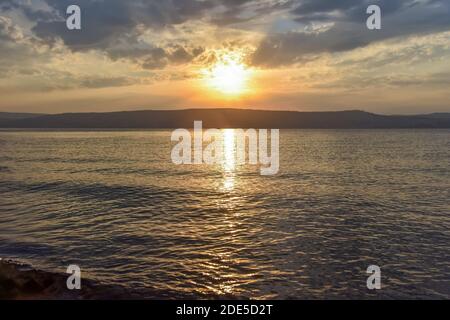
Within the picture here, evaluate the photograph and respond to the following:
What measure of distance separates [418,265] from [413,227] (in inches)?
278

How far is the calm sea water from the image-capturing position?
15742mm

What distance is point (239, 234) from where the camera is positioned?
22453mm

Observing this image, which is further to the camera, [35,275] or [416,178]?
[416,178]

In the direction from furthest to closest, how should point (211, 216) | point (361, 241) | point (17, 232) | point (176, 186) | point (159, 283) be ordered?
1. point (176, 186)
2. point (211, 216)
3. point (17, 232)
4. point (361, 241)
5. point (159, 283)

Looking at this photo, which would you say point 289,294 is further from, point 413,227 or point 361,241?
point 413,227

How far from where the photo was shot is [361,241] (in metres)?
21.0
